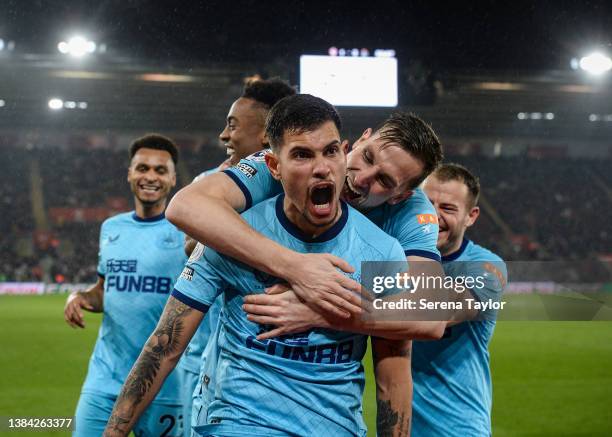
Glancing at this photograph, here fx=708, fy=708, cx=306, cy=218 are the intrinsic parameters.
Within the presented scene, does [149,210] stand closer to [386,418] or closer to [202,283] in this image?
[202,283]

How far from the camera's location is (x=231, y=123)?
3678mm

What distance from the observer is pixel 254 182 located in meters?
2.37

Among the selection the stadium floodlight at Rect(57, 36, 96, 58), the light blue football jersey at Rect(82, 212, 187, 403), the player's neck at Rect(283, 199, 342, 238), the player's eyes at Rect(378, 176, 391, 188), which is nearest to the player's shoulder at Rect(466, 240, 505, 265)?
the player's eyes at Rect(378, 176, 391, 188)

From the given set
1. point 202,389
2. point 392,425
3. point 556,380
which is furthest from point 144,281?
point 556,380

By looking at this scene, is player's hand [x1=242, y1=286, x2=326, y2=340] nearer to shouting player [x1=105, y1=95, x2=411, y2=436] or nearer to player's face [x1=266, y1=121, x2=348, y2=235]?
shouting player [x1=105, y1=95, x2=411, y2=436]

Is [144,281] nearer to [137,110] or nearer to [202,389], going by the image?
[202,389]

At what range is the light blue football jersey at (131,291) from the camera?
4211mm

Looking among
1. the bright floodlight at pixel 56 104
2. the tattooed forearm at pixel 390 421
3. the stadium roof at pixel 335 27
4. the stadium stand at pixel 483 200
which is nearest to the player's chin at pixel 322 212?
the tattooed forearm at pixel 390 421

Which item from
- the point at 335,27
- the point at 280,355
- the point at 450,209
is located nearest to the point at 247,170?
the point at 280,355

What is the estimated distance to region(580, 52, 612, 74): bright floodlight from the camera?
1762 cm

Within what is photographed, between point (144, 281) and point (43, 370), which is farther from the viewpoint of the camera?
point (43, 370)

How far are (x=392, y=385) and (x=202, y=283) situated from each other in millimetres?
683

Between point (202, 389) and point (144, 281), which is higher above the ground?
point (144, 281)

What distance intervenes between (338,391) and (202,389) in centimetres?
53
